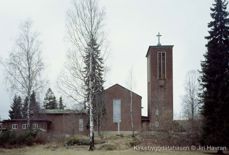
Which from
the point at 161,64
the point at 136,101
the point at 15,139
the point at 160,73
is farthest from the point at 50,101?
the point at 15,139

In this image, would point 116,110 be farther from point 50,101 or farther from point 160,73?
point 50,101

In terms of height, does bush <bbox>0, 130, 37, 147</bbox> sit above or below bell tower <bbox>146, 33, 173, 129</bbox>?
below

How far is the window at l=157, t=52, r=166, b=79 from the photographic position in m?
61.3

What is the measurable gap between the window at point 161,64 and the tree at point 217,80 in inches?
1344

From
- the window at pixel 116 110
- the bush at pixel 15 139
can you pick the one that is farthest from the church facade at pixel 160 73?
the bush at pixel 15 139

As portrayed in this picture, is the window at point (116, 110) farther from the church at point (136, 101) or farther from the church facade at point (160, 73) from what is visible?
the church facade at point (160, 73)

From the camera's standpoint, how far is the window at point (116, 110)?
62.1m

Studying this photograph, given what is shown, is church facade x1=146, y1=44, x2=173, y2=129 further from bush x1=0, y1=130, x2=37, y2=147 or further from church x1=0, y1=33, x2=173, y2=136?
bush x1=0, y1=130, x2=37, y2=147

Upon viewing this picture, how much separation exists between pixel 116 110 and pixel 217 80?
37.5m

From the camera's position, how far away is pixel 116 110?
206ft

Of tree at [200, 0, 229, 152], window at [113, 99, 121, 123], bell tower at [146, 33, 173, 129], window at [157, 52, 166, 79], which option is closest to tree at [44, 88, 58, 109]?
window at [113, 99, 121, 123]

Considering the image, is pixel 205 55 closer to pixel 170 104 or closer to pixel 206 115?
pixel 206 115

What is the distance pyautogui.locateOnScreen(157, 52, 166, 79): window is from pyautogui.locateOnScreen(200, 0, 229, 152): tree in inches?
1344

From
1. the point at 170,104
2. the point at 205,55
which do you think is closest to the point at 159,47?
the point at 170,104
